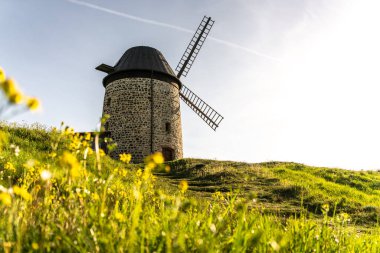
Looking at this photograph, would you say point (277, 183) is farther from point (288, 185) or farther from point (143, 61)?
point (143, 61)

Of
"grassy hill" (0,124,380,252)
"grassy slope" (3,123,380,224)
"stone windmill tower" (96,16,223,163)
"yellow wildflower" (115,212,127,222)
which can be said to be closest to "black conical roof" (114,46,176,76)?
"stone windmill tower" (96,16,223,163)

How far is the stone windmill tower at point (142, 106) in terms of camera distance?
860 inches

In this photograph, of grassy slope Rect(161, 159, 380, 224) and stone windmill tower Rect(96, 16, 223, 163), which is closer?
grassy slope Rect(161, 159, 380, 224)

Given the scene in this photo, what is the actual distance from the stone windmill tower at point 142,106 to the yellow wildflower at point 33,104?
2003 cm

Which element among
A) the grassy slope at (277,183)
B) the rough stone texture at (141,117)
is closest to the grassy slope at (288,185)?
the grassy slope at (277,183)

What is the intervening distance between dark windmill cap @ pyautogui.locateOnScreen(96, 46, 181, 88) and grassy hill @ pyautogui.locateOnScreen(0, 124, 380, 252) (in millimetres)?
6494

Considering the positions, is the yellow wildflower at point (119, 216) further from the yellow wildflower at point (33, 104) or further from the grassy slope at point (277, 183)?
the grassy slope at point (277, 183)

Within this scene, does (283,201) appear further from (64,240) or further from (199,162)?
(64,240)

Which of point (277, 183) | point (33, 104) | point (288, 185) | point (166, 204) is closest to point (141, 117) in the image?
point (277, 183)

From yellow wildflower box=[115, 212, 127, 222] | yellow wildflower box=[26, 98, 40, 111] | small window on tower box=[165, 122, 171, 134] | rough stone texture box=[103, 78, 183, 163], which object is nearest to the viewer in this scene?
yellow wildflower box=[26, 98, 40, 111]

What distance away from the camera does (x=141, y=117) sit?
72.4 ft

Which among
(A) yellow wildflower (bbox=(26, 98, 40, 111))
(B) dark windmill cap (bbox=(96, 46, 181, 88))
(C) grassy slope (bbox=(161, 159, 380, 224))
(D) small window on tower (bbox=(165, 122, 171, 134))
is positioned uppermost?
(B) dark windmill cap (bbox=(96, 46, 181, 88))

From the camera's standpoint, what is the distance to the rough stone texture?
856 inches

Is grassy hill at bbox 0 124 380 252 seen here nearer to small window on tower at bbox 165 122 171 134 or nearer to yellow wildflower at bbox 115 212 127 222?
yellow wildflower at bbox 115 212 127 222
